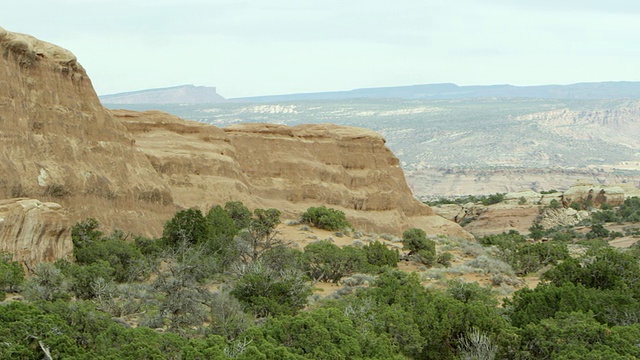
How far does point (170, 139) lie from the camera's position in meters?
49.1

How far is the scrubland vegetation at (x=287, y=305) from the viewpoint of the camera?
62.6ft

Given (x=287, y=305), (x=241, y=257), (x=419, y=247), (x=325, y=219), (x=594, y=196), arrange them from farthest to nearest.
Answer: (x=594, y=196) → (x=325, y=219) → (x=419, y=247) → (x=241, y=257) → (x=287, y=305)

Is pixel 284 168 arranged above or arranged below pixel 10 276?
below

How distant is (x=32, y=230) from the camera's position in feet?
94.7

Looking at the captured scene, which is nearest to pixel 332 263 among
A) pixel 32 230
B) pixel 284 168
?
pixel 32 230

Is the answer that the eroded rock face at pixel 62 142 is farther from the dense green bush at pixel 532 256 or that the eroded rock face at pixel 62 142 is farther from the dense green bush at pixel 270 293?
the dense green bush at pixel 532 256

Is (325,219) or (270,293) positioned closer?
(270,293)

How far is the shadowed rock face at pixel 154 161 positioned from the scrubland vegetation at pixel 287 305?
2.19 meters

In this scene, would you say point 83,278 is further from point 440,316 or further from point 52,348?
point 440,316

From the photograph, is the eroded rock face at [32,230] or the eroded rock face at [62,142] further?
the eroded rock face at [62,142]

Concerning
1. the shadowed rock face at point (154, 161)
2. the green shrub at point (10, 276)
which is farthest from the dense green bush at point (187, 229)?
the green shrub at point (10, 276)

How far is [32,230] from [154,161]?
16803 millimetres

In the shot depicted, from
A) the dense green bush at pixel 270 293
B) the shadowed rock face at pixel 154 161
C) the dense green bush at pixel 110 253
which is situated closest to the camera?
the dense green bush at pixel 270 293

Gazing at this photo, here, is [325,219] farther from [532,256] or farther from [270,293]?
[270,293]
